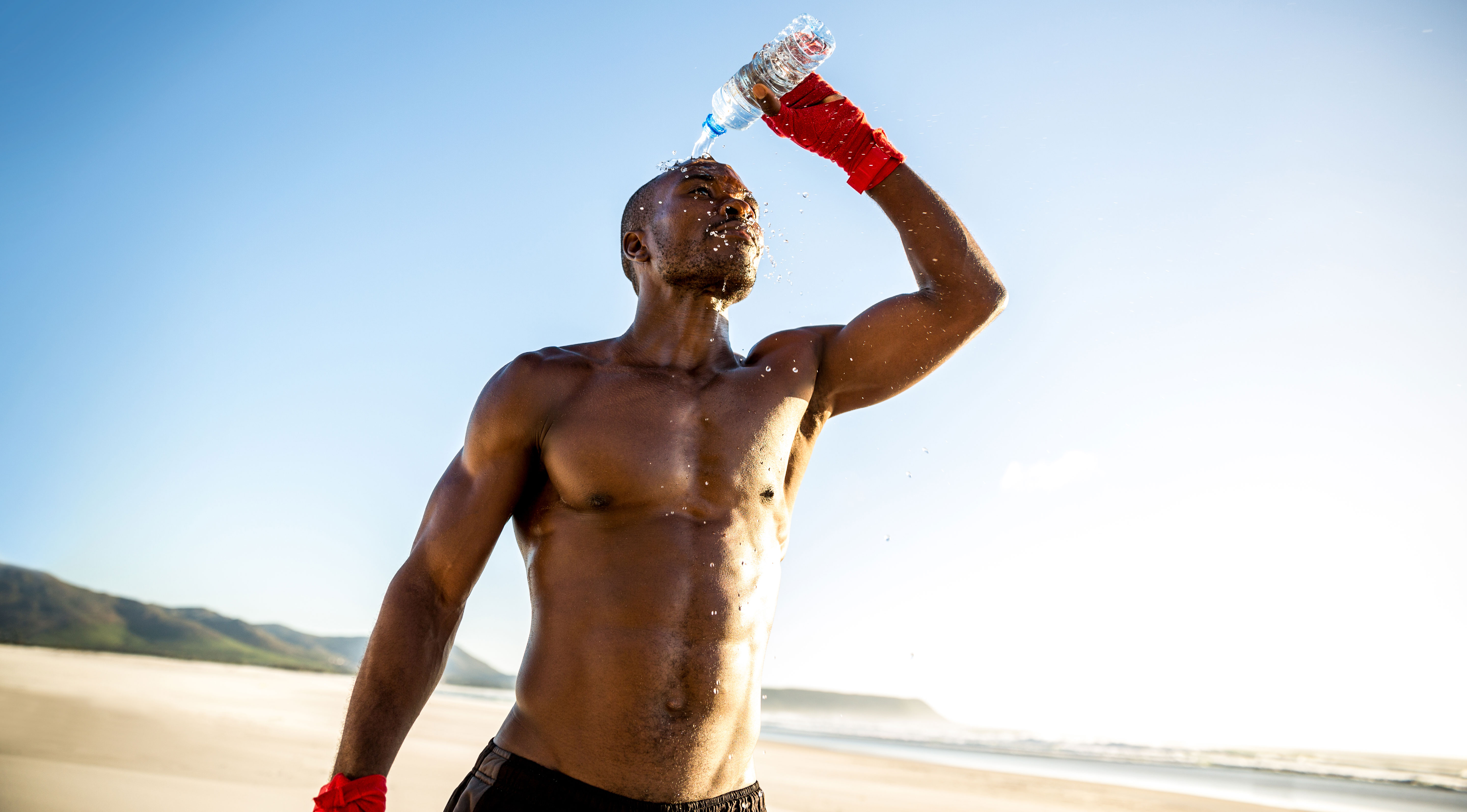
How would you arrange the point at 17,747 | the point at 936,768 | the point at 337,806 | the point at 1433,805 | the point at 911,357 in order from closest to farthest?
the point at 337,806 < the point at 911,357 < the point at 17,747 < the point at 1433,805 < the point at 936,768

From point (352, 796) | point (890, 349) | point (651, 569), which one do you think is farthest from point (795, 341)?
point (352, 796)

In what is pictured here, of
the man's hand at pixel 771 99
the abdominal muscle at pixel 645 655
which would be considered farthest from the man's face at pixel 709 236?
the abdominal muscle at pixel 645 655

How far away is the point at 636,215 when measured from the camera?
263 cm

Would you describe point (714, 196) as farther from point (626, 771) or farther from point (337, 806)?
point (337, 806)

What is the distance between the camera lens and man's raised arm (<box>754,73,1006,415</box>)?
242cm

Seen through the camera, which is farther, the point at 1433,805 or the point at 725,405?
the point at 1433,805

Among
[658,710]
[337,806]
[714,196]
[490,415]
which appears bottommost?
[337,806]

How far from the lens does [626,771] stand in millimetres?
1762

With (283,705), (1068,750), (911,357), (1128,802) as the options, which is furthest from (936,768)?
(911,357)

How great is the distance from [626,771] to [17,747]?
8681mm

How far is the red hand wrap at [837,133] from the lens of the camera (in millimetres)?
2469

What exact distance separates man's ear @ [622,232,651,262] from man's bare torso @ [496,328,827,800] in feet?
1.34

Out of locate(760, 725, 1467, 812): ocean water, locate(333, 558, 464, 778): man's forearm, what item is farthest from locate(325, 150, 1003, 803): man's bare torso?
locate(760, 725, 1467, 812): ocean water

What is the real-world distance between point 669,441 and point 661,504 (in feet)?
0.51
